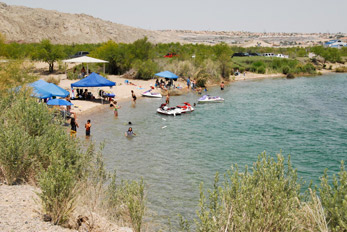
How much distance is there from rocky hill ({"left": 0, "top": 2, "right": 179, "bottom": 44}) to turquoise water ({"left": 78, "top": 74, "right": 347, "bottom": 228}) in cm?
7360

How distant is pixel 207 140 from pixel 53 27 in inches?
3706

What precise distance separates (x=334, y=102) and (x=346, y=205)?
3601 centimetres

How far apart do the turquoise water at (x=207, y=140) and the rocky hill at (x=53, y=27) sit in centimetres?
7360

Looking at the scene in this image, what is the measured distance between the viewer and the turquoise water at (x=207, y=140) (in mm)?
15084

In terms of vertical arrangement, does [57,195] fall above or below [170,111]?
above

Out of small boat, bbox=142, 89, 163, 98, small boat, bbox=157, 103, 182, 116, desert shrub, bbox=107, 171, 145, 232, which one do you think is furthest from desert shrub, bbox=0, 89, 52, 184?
small boat, bbox=142, 89, 163, 98

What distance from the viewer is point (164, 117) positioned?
28.5 meters

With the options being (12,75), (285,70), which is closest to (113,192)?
(12,75)

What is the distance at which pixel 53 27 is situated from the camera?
339 feet

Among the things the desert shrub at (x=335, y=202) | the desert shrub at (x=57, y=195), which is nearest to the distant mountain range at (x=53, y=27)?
the desert shrub at (x=57, y=195)

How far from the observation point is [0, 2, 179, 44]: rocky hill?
311 feet

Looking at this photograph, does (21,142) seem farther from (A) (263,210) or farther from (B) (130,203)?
(A) (263,210)

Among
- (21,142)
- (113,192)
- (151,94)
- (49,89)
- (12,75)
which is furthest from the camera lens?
(151,94)

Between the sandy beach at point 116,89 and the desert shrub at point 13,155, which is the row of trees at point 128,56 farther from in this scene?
the desert shrub at point 13,155
